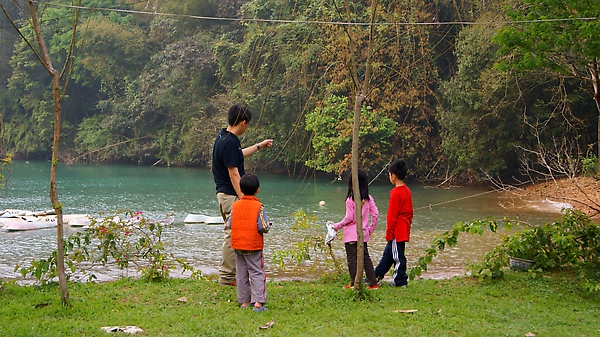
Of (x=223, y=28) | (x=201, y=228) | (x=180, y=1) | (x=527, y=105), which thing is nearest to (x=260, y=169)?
(x=223, y=28)

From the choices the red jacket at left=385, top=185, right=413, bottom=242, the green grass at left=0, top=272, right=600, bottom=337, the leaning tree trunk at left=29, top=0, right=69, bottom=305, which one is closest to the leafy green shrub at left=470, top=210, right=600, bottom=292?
the green grass at left=0, top=272, right=600, bottom=337

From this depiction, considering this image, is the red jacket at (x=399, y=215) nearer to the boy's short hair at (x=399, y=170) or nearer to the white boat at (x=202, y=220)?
the boy's short hair at (x=399, y=170)

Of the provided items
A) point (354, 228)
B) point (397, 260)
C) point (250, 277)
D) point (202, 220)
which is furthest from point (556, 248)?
point (202, 220)

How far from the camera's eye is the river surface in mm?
8844

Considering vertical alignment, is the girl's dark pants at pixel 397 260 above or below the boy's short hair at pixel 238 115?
below

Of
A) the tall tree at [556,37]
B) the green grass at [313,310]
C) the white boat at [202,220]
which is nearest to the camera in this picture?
the green grass at [313,310]

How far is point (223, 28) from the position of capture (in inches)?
1212

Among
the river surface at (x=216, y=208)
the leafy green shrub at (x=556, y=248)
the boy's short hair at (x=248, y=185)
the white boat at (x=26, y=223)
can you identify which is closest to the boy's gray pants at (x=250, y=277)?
the boy's short hair at (x=248, y=185)

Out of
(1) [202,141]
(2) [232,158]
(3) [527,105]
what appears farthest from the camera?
(1) [202,141]

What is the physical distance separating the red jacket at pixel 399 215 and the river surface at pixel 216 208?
31.2 inches

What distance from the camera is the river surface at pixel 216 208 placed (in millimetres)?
8844

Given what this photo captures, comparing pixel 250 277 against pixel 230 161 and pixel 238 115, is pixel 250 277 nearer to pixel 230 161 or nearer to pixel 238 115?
pixel 230 161

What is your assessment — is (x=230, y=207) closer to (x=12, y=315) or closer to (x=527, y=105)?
(x=12, y=315)

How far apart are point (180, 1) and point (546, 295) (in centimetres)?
2966
